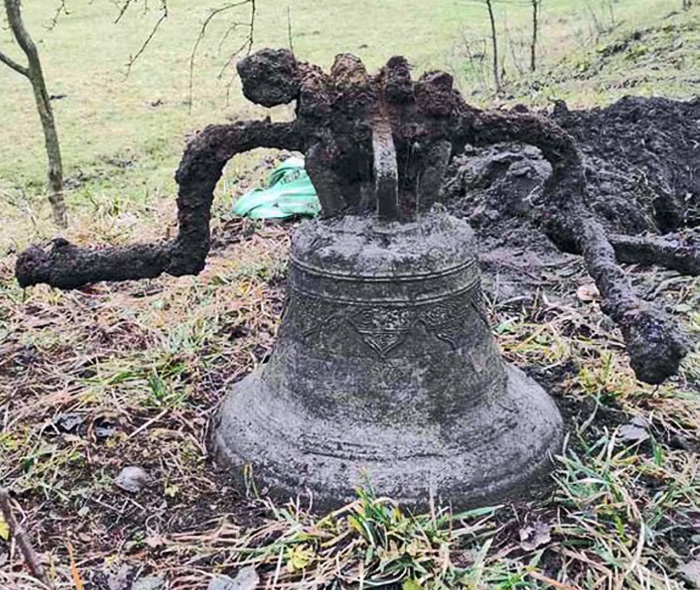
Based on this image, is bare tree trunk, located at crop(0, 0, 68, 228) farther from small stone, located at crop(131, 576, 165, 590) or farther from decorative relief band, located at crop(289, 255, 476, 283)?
small stone, located at crop(131, 576, 165, 590)

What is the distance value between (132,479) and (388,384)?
70 centimetres

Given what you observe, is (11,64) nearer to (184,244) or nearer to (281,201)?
(281,201)

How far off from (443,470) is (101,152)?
6624mm

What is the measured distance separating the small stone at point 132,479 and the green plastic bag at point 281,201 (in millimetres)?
2166

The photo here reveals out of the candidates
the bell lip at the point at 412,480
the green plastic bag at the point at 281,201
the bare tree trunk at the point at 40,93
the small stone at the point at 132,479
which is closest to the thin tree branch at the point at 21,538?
the small stone at the point at 132,479

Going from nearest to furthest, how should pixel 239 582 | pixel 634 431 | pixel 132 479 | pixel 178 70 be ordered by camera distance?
1. pixel 239 582
2. pixel 132 479
3. pixel 634 431
4. pixel 178 70

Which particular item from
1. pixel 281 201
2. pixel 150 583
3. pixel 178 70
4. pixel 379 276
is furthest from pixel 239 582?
pixel 178 70

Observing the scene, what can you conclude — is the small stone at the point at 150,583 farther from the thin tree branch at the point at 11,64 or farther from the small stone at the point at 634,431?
the thin tree branch at the point at 11,64

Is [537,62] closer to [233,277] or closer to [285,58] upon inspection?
[233,277]

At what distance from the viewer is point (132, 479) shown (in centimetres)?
225

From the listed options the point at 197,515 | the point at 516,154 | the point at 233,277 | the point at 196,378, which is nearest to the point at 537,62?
the point at 516,154

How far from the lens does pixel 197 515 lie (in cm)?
212

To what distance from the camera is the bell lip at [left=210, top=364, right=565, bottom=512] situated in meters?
2.04

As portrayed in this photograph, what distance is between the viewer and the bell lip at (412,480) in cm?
204
